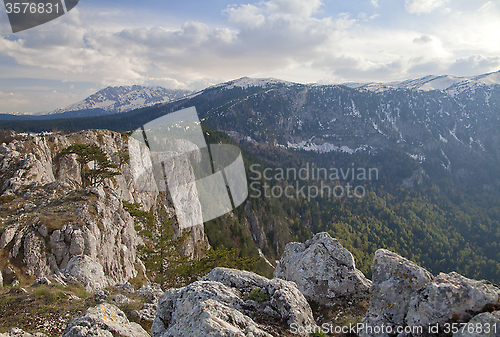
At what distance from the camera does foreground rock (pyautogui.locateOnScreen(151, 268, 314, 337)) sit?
7.45m

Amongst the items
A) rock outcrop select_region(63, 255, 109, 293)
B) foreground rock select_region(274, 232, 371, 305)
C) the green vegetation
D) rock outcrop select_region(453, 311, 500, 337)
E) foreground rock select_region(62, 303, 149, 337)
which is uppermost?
the green vegetation

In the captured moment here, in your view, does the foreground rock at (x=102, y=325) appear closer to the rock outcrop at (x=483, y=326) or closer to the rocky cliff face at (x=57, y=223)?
the rocky cliff face at (x=57, y=223)

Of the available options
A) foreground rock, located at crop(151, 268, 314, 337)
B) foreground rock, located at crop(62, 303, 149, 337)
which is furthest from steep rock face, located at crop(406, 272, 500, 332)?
foreground rock, located at crop(62, 303, 149, 337)

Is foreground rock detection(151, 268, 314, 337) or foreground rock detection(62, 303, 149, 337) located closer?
foreground rock detection(151, 268, 314, 337)

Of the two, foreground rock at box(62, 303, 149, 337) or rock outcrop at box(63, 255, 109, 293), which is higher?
foreground rock at box(62, 303, 149, 337)

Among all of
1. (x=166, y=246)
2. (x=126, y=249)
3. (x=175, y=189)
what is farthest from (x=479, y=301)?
(x=175, y=189)

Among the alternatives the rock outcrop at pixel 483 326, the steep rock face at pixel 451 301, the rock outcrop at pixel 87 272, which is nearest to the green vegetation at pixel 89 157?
the rock outcrop at pixel 87 272

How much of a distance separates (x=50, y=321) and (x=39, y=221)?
13.7m

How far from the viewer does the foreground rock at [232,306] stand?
24.5 feet

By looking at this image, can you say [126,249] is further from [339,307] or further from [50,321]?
[339,307]

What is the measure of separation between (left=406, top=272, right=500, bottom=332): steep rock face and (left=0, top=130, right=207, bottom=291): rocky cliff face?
71.4 feet

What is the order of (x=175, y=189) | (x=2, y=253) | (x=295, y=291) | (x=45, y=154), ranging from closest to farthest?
(x=295, y=291) < (x=2, y=253) < (x=45, y=154) < (x=175, y=189)

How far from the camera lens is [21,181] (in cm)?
2889

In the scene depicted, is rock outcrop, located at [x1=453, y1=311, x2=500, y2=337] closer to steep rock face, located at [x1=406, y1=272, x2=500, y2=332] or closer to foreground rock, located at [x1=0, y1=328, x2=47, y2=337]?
steep rock face, located at [x1=406, y1=272, x2=500, y2=332]
